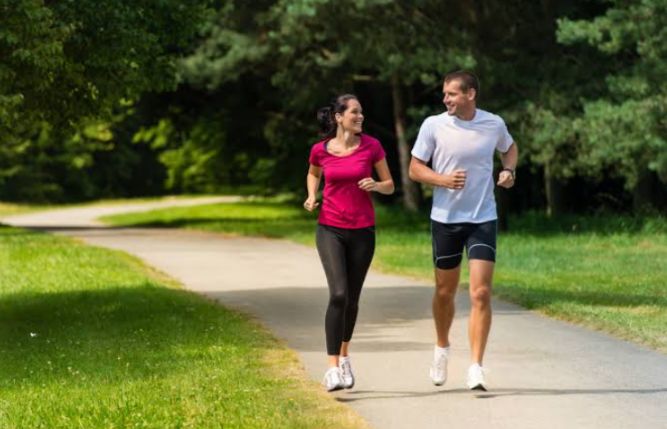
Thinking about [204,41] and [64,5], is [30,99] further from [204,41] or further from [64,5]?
[204,41]

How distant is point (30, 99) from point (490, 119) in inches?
280

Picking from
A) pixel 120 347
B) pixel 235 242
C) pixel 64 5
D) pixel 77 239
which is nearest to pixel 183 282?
pixel 64 5

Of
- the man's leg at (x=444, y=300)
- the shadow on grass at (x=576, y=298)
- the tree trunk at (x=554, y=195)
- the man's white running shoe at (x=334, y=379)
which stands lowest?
the tree trunk at (x=554, y=195)

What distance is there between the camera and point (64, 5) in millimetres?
14969

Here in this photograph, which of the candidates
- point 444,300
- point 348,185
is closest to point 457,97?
point 348,185

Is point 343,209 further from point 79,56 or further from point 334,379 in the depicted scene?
point 79,56

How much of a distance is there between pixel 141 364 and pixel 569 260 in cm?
1197

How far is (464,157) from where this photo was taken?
31.0 feet

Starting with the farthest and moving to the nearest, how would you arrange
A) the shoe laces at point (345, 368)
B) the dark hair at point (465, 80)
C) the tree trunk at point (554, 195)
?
the tree trunk at point (554, 195) < the shoe laces at point (345, 368) < the dark hair at point (465, 80)

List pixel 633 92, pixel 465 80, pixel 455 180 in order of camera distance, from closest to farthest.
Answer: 1. pixel 455 180
2. pixel 465 80
3. pixel 633 92

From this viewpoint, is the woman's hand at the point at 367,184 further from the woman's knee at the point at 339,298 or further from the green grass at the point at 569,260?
the green grass at the point at 569,260

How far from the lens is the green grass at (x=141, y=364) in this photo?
883 cm

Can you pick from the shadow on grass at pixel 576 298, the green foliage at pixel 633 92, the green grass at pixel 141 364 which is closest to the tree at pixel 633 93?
the green foliage at pixel 633 92

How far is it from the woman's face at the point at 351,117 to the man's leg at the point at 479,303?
115cm
